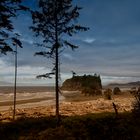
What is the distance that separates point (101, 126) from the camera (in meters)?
21.7

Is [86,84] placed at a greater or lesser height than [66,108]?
greater

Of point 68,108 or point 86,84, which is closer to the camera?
point 68,108

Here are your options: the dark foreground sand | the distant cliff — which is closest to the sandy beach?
the dark foreground sand

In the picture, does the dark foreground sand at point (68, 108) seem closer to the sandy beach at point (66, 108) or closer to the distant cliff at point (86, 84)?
the sandy beach at point (66, 108)

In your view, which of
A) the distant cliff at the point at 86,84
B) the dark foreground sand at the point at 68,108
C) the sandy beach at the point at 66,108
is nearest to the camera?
the dark foreground sand at the point at 68,108

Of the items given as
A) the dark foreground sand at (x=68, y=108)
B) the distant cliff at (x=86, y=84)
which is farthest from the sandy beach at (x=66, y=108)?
the distant cliff at (x=86, y=84)

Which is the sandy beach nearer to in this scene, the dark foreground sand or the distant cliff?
the dark foreground sand

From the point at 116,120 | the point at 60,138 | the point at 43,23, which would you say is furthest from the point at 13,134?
the point at 43,23

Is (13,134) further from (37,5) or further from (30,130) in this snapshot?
(37,5)

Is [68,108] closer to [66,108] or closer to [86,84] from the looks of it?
[66,108]

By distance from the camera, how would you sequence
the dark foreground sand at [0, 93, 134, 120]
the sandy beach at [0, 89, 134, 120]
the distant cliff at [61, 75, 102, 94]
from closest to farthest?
the dark foreground sand at [0, 93, 134, 120] → the sandy beach at [0, 89, 134, 120] → the distant cliff at [61, 75, 102, 94]

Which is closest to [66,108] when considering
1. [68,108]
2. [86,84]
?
[68,108]

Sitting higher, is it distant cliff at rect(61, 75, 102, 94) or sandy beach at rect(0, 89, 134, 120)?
distant cliff at rect(61, 75, 102, 94)

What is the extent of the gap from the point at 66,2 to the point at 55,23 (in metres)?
2.01
